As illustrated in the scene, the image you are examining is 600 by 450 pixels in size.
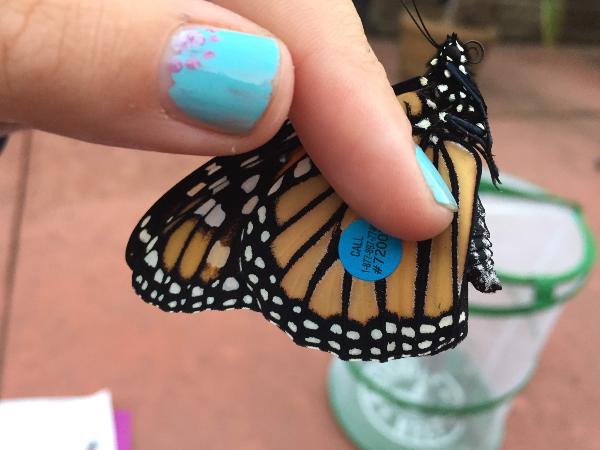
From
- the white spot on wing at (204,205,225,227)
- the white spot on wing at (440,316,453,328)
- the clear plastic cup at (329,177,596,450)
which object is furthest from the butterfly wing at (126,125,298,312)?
the clear plastic cup at (329,177,596,450)

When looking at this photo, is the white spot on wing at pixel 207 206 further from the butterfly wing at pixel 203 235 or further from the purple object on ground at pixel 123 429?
Result: the purple object on ground at pixel 123 429

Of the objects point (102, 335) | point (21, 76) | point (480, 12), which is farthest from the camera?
point (480, 12)

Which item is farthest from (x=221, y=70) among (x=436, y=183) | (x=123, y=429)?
(x=123, y=429)

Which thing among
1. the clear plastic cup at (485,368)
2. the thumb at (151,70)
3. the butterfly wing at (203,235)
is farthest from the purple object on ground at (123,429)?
the thumb at (151,70)

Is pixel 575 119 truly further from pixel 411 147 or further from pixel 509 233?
pixel 411 147

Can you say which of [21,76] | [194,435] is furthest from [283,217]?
[194,435]

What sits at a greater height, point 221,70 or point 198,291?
point 221,70

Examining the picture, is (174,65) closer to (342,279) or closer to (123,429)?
(342,279)
